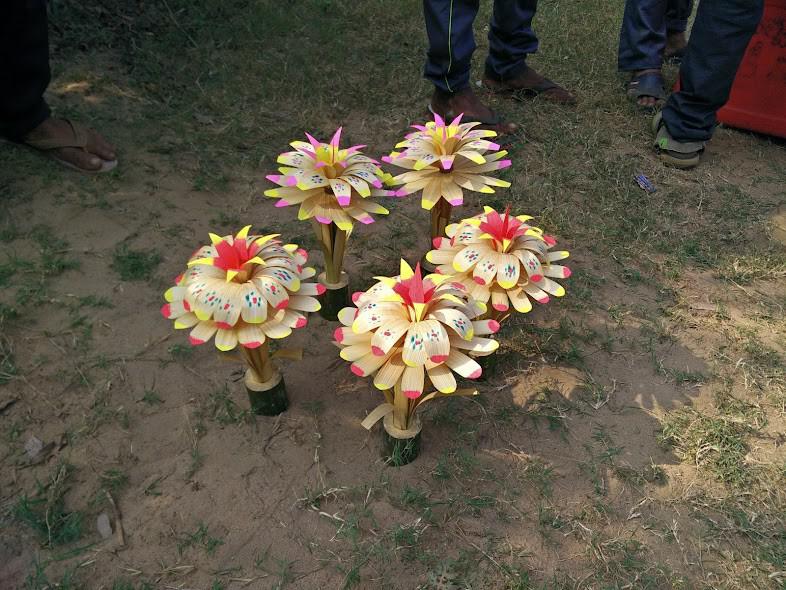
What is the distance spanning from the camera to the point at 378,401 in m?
1.91

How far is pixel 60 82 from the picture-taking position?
337cm

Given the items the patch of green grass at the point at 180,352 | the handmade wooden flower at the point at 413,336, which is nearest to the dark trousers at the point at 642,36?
the handmade wooden flower at the point at 413,336

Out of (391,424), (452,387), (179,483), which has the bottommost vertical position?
(179,483)

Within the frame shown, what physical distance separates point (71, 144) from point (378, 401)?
1989mm

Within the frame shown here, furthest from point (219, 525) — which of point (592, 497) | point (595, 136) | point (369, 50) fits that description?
point (369, 50)

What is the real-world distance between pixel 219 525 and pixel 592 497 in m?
1.05

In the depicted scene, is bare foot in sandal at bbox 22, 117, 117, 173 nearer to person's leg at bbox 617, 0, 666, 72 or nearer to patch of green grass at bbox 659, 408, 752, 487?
patch of green grass at bbox 659, 408, 752, 487

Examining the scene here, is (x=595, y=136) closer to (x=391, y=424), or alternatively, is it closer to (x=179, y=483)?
(x=391, y=424)

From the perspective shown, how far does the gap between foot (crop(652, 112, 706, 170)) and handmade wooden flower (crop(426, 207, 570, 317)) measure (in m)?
1.86

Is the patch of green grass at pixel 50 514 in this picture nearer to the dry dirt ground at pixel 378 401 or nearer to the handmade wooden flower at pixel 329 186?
the dry dirt ground at pixel 378 401

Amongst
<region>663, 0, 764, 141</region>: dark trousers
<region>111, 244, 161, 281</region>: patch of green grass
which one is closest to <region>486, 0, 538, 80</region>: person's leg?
<region>663, 0, 764, 141</region>: dark trousers

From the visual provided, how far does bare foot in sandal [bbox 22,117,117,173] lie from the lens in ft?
8.90

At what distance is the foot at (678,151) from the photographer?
3.13m

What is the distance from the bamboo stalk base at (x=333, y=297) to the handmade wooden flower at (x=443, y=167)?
415mm
